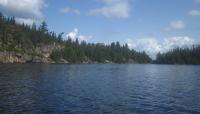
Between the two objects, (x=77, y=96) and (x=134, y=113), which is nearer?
(x=134, y=113)

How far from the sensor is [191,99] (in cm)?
4772

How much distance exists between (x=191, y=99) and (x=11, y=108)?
98.2 ft

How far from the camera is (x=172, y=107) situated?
40.2 metres

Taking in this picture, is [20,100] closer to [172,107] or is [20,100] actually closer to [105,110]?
[105,110]

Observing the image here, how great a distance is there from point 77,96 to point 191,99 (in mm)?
19860

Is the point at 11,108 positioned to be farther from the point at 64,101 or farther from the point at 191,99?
the point at 191,99

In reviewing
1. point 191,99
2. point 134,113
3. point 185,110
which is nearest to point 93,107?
point 134,113

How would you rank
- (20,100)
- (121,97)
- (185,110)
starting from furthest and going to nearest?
(121,97), (20,100), (185,110)

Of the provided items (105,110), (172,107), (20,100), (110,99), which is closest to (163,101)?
(172,107)

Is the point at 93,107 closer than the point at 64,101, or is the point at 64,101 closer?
the point at 93,107

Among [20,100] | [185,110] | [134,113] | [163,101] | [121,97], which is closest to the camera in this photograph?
[134,113]

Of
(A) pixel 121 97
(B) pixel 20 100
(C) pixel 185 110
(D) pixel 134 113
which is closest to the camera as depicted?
(D) pixel 134 113

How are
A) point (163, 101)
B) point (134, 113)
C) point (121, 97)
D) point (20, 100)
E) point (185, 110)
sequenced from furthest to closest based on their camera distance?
point (121, 97) < point (163, 101) < point (20, 100) < point (185, 110) < point (134, 113)

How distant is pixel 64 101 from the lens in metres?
42.5
